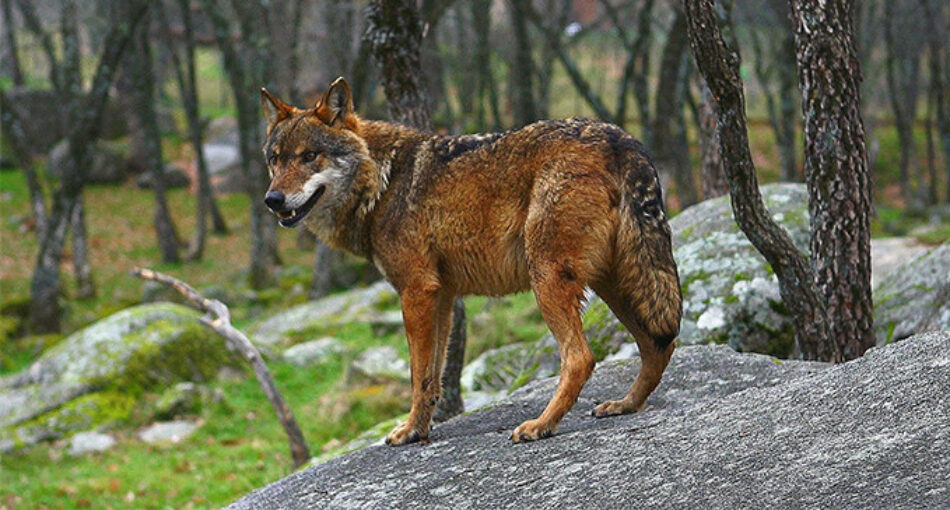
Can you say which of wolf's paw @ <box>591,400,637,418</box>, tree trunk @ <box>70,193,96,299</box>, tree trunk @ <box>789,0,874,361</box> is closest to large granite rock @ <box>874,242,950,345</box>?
tree trunk @ <box>789,0,874,361</box>

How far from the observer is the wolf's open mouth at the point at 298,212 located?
5770 millimetres

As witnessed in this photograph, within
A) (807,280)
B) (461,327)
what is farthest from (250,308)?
(807,280)

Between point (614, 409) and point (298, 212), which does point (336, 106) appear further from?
point (614, 409)

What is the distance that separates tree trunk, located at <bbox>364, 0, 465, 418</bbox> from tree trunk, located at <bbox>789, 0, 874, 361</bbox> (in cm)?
330

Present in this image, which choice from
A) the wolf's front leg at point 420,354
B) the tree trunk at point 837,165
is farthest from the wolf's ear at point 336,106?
the tree trunk at point 837,165

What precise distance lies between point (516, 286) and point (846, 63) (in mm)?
3227

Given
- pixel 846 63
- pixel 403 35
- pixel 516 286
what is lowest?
pixel 516 286

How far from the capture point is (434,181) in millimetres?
5926

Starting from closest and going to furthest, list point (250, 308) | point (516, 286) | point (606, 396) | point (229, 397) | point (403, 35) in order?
point (516, 286), point (606, 396), point (403, 35), point (229, 397), point (250, 308)

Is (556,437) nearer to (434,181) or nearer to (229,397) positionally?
(434,181)

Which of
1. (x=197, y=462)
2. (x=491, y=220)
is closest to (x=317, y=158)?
(x=491, y=220)

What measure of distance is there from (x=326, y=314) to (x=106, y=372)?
5536 millimetres

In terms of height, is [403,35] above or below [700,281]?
above

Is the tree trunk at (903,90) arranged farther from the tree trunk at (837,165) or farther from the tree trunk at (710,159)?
the tree trunk at (837,165)
